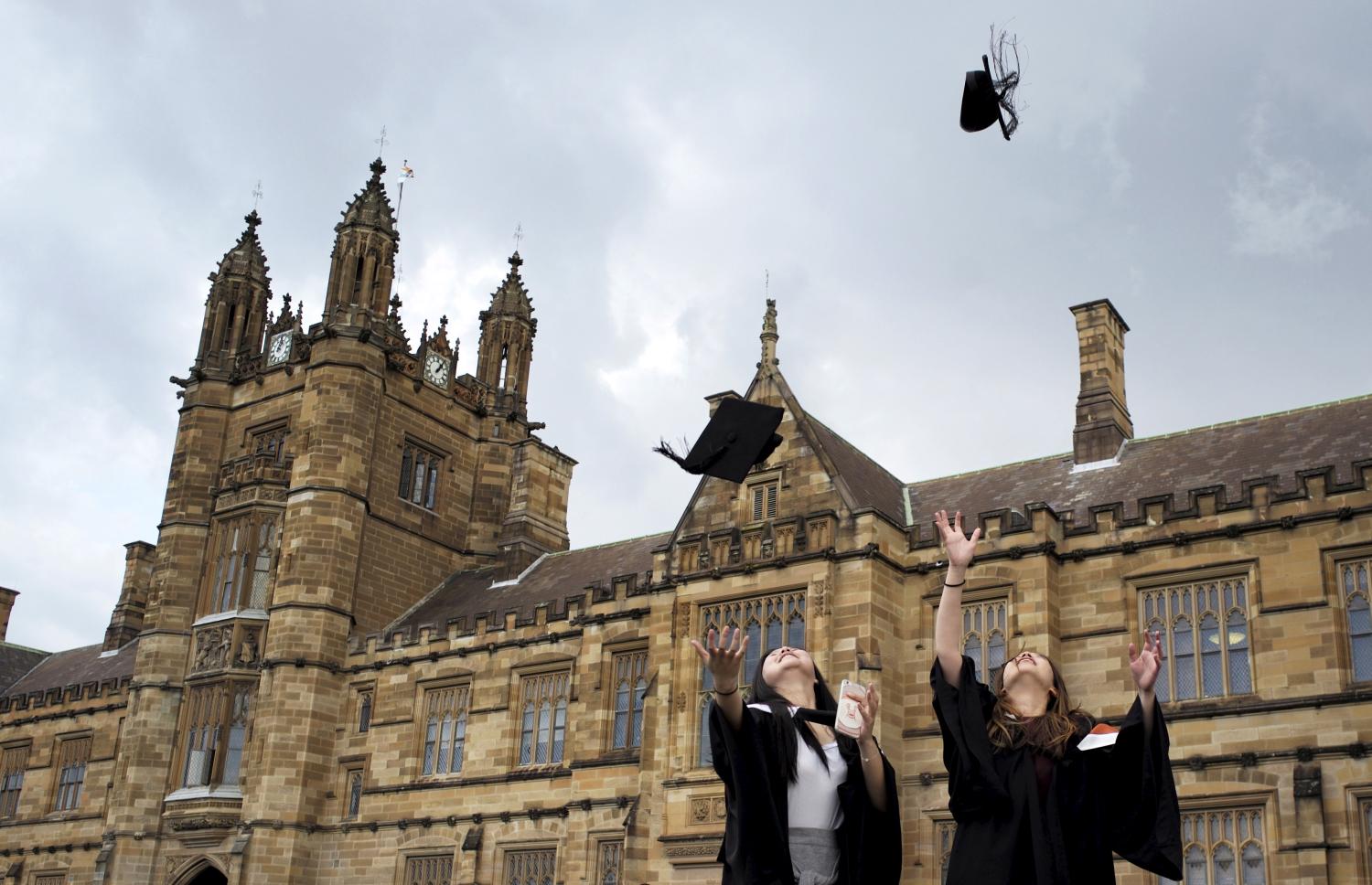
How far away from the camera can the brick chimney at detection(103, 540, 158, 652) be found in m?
39.8

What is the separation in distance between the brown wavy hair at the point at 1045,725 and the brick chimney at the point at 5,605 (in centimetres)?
4573

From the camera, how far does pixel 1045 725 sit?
5.05 meters

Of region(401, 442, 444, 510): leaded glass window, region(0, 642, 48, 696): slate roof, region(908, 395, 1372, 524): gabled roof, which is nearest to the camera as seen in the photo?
region(908, 395, 1372, 524): gabled roof

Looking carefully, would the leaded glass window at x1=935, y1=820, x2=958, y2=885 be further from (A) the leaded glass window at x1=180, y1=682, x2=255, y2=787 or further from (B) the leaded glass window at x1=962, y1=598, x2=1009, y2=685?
(A) the leaded glass window at x1=180, y1=682, x2=255, y2=787

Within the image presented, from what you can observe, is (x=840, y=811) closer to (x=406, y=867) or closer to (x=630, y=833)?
(x=630, y=833)

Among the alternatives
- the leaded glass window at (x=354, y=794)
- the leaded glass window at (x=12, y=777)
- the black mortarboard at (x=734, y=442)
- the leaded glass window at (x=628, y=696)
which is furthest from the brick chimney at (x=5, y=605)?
the black mortarboard at (x=734, y=442)

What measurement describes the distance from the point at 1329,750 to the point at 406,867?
1658 centimetres

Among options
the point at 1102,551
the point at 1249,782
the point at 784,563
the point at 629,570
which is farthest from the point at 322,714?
the point at 1249,782

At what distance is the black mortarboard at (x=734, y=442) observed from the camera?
7.73 m

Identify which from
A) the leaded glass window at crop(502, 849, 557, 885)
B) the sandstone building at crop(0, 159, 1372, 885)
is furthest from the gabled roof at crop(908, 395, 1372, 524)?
the leaded glass window at crop(502, 849, 557, 885)

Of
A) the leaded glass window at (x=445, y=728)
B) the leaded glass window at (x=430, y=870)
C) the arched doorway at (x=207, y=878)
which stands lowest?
the arched doorway at (x=207, y=878)

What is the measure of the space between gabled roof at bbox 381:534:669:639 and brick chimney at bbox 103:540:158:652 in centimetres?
1215

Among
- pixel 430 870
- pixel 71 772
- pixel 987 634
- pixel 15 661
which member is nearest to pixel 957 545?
pixel 987 634

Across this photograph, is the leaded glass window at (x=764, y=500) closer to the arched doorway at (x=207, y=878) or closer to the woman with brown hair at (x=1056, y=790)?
the arched doorway at (x=207, y=878)
